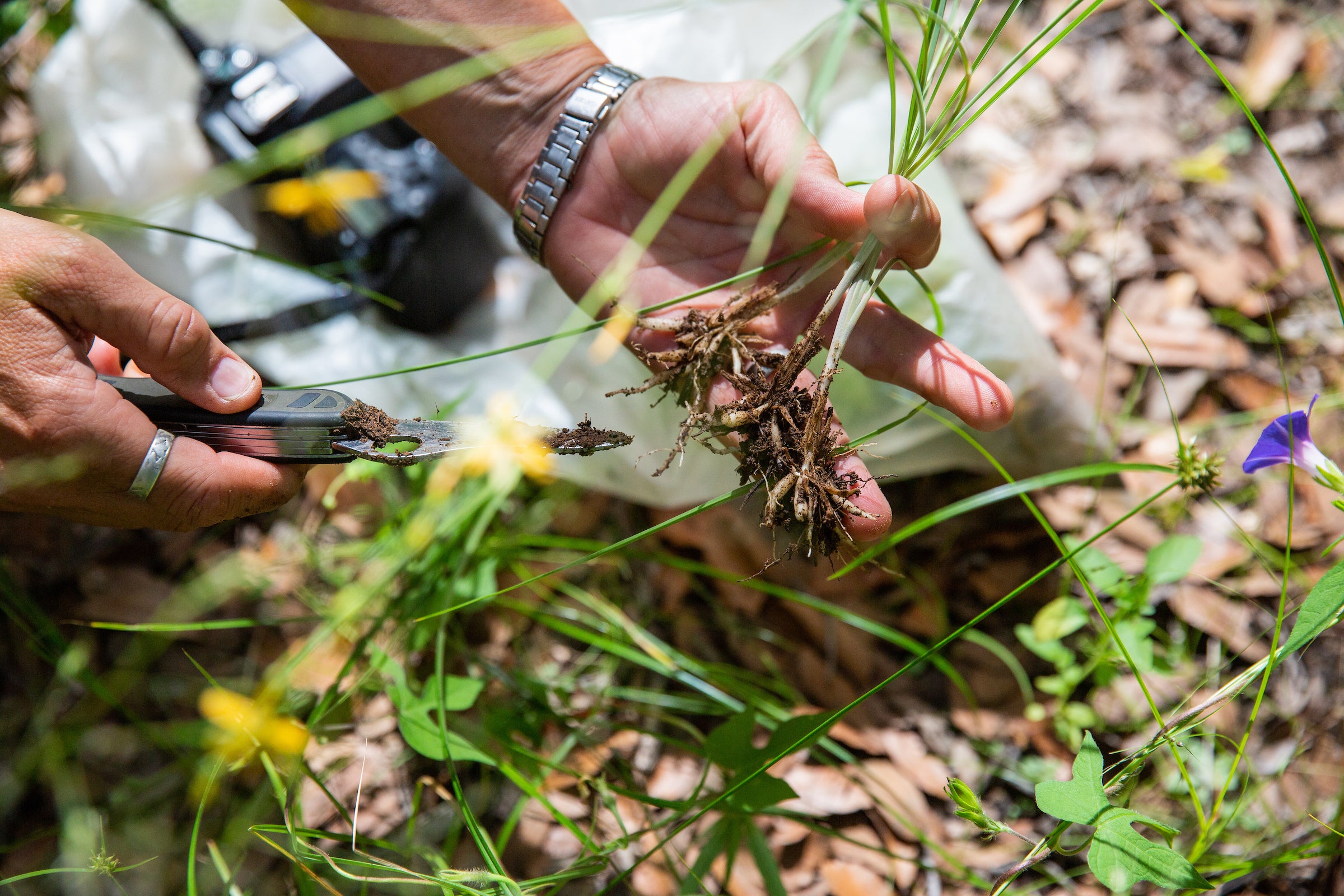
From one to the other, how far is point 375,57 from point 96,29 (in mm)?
1083

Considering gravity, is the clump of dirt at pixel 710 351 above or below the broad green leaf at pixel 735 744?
above

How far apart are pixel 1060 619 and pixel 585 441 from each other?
0.94 m

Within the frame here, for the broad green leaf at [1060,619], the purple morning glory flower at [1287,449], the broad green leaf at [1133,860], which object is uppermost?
the purple morning glory flower at [1287,449]

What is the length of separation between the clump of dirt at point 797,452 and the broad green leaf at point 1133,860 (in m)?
0.46

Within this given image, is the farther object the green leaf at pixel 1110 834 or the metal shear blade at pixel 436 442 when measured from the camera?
the metal shear blade at pixel 436 442

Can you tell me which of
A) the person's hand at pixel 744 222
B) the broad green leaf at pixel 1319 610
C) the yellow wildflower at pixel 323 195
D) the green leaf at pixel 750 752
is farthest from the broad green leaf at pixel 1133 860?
the yellow wildflower at pixel 323 195

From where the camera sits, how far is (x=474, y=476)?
151 cm

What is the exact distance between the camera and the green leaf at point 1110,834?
825mm

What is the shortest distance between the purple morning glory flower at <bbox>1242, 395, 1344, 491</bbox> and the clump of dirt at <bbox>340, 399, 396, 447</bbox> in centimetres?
119

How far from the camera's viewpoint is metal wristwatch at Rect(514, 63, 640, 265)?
1335 millimetres

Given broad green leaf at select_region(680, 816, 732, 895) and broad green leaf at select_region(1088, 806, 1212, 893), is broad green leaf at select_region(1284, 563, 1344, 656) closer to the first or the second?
broad green leaf at select_region(1088, 806, 1212, 893)

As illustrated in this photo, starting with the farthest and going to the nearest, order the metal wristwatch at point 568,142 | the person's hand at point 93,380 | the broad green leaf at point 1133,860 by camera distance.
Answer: the metal wristwatch at point 568,142 < the person's hand at point 93,380 < the broad green leaf at point 1133,860

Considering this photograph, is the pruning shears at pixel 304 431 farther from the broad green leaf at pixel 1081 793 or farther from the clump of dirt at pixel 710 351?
the broad green leaf at pixel 1081 793

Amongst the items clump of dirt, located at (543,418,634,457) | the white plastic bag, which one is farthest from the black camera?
clump of dirt, located at (543,418,634,457)
